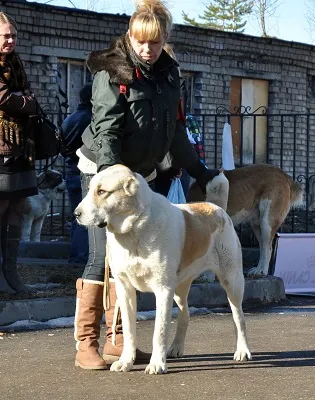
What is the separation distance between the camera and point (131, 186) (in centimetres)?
505

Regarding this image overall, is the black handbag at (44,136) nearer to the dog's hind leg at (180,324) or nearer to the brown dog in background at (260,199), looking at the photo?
the dog's hind leg at (180,324)

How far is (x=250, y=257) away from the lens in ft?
36.5

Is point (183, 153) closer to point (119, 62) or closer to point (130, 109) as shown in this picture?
point (130, 109)

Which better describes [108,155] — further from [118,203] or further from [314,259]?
[314,259]

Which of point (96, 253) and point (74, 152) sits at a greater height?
point (74, 152)

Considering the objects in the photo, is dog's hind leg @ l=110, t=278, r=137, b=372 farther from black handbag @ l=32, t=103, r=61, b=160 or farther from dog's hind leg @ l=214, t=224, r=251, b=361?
black handbag @ l=32, t=103, r=61, b=160

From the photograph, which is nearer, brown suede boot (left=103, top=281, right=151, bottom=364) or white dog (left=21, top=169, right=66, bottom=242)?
brown suede boot (left=103, top=281, right=151, bottom=364)

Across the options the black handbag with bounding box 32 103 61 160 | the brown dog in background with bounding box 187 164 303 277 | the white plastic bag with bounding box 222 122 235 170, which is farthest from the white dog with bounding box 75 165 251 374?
the white plastic bag with bounding box 222 122 235 170

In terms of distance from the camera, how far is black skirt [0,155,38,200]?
713cm

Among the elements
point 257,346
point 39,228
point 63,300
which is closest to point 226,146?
point 39,228

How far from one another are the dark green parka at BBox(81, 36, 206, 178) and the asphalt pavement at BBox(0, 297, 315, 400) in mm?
1167

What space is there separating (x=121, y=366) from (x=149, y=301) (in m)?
2.67

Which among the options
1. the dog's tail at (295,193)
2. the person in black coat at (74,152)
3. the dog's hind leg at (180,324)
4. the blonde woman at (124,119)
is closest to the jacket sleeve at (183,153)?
the blonde woman at (124,119)

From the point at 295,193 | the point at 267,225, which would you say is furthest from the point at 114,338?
the point at 295,193
